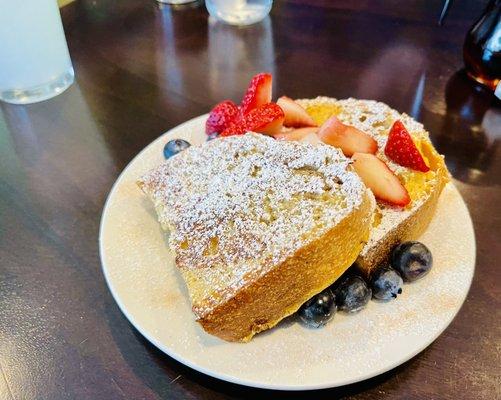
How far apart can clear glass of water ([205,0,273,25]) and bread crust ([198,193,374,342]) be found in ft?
4.64

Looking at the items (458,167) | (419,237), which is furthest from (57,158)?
(458,167)

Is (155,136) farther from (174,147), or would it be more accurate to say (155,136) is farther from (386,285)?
(386,285)

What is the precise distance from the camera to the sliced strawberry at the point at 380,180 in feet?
3.70

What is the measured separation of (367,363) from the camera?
0.95 meters

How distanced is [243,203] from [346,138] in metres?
0.32

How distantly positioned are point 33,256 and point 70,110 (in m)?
0.67

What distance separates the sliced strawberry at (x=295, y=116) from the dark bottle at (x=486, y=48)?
2.50 feet

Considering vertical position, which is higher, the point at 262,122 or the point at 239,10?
the point at 262,122

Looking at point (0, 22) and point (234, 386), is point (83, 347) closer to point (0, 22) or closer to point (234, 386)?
point (234, 386)

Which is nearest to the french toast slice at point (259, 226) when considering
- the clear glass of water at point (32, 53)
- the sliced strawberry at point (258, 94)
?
the sliced strawberry at point (258, 94)

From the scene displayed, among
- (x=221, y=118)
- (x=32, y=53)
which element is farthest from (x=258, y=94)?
(x=32, y=53)

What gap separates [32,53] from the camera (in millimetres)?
1754

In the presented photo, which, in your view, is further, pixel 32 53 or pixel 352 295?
pixel 32 53

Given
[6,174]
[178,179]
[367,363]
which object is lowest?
[6,174]
